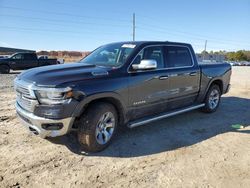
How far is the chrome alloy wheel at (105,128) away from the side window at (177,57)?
1920mm

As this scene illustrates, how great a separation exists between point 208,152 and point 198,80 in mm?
2405

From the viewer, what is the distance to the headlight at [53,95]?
354 centimetres

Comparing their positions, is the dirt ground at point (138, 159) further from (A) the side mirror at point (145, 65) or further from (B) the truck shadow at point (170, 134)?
(A) the side mirror at point (145, 65)

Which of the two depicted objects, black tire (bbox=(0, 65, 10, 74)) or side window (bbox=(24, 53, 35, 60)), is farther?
side window (bbox=(24, 53, 35, 60))

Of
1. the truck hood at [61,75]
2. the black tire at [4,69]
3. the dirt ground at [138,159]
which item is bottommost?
the black tire at [4,69]

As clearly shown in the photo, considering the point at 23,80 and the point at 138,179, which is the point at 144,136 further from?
the point at 23,80

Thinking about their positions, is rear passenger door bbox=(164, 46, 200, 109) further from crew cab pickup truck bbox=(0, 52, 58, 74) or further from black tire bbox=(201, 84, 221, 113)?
crew cab pickup truck bbox=(0, 52, 58, 74)

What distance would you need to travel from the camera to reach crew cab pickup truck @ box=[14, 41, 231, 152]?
143 inches

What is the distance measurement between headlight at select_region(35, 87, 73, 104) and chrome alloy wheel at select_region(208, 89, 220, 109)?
4.62m

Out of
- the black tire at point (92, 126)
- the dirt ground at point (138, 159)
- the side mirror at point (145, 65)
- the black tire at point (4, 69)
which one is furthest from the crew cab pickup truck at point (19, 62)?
the black tire at point (92, 126)

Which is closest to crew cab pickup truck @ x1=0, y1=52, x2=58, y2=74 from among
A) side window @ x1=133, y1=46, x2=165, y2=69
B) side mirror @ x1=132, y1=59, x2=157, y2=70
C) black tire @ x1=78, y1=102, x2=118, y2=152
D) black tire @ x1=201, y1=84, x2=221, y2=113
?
black tire @ x1=201, y1=84, x2=221, y2=113

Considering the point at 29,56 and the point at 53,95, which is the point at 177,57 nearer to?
the point at 53,95

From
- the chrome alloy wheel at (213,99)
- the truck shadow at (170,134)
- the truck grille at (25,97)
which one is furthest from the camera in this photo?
the chrome alloy wheel at (213,99)

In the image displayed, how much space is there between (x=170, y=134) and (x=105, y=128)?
1.63 metres
